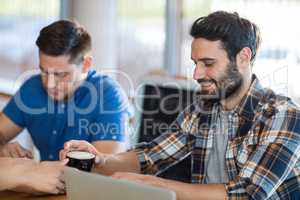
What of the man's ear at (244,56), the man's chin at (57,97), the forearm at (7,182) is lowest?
the forearm at (7,182)

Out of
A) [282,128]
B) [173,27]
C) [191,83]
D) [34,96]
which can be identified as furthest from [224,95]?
[173,27]

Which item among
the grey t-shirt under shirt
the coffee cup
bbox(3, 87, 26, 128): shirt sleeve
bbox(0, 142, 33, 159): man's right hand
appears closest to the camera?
the coffee cup

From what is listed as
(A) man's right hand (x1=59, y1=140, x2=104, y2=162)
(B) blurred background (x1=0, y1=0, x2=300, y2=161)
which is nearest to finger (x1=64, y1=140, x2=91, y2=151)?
(A) man's right hand (x1=59, y1=140, x2=104, y2=162)

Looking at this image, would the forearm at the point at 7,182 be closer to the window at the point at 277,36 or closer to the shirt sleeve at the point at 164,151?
the shirt sleeve at the point at 164,151

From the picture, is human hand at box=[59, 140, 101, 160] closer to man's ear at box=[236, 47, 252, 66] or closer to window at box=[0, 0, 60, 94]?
man's ear at box=[236, 47, 252, 66]

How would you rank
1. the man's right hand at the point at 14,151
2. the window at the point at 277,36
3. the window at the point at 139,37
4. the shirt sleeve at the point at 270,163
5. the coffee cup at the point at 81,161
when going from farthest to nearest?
the window at the point at 139,37, the window at the point at 277,36, the man's right hand at the point at 14,151, the coffee cup at the point at 81,161, the shirt sleeve at the point at 270,163

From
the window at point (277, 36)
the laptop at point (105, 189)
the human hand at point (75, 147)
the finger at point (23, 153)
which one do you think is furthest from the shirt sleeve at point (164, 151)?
the window at point (277, 36)

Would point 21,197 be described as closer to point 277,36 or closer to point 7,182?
point 7,182

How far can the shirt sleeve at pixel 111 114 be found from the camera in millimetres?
2576

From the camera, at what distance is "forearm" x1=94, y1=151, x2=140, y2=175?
7.27ft

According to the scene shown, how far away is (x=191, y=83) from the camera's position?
2756 millimetres

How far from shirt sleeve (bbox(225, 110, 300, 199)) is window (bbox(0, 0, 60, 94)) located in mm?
2899

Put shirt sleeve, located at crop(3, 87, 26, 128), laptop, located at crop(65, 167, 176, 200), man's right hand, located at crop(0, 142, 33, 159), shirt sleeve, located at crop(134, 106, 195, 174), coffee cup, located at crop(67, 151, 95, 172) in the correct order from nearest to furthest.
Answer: laptop, located at crop(65, 167, 176, 200), coffee cup, located at crop(67, 151, 95, 172), shirt sleeve, located at crop(134, 106, 195, 174), man's right hand, located at crop(0, 142, 33, 159), shirt sleeve, located at crop(3, 87, 26, 128)

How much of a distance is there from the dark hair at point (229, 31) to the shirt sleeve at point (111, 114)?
0.68 meters
